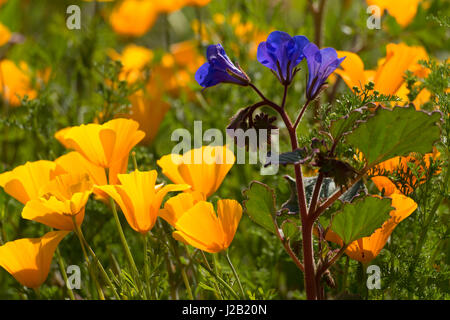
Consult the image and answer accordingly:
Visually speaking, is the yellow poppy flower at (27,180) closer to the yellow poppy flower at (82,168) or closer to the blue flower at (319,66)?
the yellow poppy flower at (82,168)

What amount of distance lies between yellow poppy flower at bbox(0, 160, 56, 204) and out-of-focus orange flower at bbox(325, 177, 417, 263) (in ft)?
0.95

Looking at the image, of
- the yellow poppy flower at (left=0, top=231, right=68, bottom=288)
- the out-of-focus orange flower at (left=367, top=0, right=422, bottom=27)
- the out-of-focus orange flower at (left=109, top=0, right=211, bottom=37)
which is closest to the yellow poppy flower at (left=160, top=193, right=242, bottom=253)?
the yellow poppy flower at (left=0, top=231, right=68, bottom=288)

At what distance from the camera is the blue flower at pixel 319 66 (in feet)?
1.77

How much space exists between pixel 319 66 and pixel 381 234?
16cm

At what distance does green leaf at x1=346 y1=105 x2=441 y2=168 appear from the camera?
19.3 inches

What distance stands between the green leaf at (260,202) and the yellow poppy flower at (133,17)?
119 cm

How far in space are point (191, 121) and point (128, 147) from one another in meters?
0.50

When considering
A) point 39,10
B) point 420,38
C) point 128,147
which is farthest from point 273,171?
point 39,10

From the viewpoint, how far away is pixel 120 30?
1709 mm

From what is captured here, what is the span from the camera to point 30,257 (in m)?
0.60
